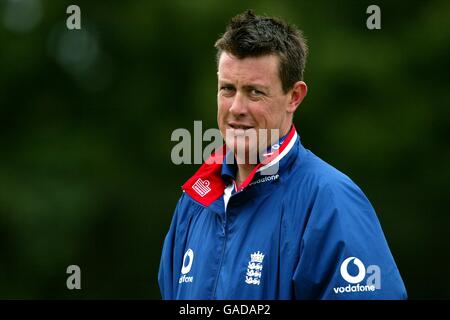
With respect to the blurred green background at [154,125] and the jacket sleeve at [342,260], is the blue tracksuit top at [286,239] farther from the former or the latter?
the blurred green background at [154,125]

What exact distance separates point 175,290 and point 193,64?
30.6 feet

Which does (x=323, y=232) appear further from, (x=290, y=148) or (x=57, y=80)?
(x=57, y=80)

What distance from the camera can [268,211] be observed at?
4051 millimetres

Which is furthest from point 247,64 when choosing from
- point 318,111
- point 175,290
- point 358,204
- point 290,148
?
point 318,111

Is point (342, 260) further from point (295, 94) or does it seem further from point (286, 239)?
point (295, 94)

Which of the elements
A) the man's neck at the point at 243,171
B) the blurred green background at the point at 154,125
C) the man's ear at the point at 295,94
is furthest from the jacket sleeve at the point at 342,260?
the blurred green background at the point at 154,125

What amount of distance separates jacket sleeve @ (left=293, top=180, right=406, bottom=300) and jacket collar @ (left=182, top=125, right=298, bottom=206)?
387mm

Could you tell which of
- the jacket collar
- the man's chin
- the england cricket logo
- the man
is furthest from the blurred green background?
the england cricket logo

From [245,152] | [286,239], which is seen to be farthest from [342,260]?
[245,152]

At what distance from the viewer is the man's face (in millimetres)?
4137

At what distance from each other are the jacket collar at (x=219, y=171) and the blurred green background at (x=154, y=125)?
26.2 feet

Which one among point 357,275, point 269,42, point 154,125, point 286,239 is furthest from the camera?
point 154,125

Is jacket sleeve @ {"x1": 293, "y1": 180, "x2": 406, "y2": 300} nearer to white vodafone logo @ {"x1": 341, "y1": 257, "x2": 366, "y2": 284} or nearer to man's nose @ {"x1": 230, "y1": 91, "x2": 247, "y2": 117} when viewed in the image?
white vodafone logo @ {"x1": 341, "y1": 257, "x2": 366, "y2": 284}

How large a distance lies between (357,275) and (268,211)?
0.52m
